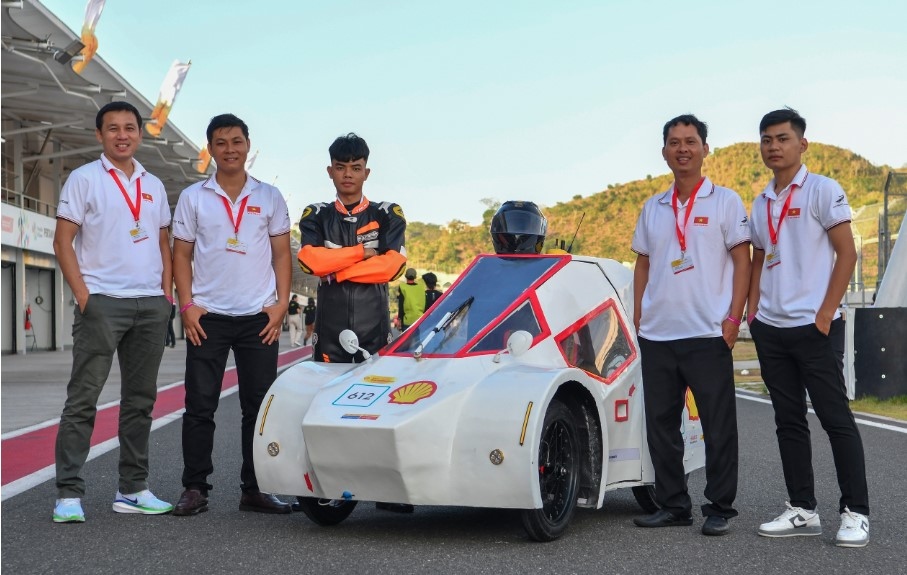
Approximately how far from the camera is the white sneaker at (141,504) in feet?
20.2

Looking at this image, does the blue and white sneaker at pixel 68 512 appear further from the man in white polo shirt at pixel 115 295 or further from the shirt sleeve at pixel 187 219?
the shirt sleeve at pixel 187 219

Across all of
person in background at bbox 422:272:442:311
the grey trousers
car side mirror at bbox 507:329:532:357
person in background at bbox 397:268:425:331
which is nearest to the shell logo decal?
car side mirror at bbox 507:329:532:357

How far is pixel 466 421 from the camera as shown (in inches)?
201

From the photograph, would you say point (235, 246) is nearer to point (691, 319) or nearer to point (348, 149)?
point (348, 149)

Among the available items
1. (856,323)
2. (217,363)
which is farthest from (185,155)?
(217,363)

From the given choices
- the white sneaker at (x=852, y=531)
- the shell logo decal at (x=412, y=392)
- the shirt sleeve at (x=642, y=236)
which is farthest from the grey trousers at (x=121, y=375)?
the white sneaker at (x=852, y=531)

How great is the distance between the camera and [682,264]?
5.86m

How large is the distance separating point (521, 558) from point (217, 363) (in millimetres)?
2331

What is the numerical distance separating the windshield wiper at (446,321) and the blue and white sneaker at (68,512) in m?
1.91

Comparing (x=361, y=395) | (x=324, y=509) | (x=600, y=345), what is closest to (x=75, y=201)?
(x=361, y=395)

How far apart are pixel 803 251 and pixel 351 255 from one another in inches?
91.5

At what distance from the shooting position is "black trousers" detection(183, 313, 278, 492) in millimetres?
6309

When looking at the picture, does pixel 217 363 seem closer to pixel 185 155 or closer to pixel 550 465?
pixel 550 465

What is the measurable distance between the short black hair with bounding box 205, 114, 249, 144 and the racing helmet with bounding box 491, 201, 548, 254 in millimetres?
1497
